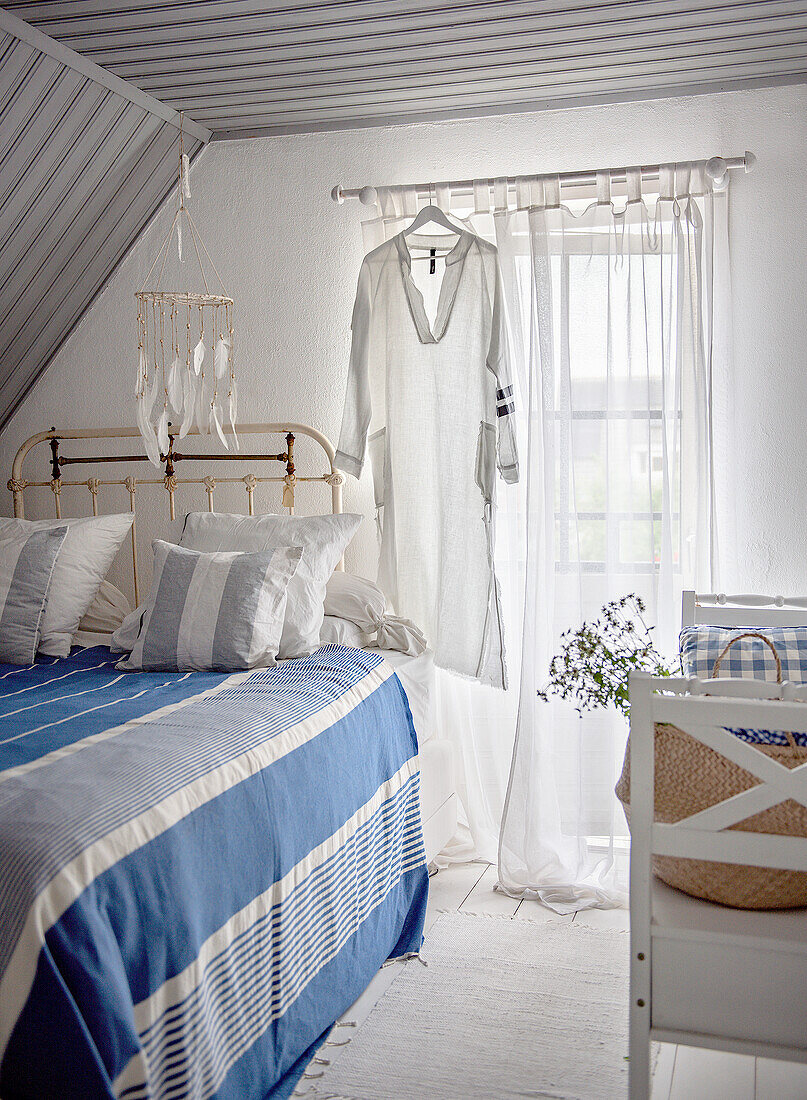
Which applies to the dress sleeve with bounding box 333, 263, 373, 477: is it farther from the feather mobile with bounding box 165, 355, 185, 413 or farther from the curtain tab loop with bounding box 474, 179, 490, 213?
the feather mobile with bounding box 165, 355, 185, 413

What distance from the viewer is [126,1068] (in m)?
1.33

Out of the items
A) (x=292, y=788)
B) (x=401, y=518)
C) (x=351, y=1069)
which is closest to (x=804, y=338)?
(x=401, y=518)

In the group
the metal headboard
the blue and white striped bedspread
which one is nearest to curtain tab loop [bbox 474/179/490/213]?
the metal headboard

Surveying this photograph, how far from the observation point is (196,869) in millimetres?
1567

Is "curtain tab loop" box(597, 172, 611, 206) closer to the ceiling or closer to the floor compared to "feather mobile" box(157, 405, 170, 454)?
closer to the ceiling

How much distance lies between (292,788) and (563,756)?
4.10 feet

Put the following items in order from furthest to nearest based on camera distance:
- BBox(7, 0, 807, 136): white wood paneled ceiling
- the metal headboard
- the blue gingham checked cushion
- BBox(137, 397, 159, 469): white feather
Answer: the metal headboard → BBox(137, 397, 159, 469): white feather → BBox(7, 0, 807, 136): white wood paneled ceiling → the blue gingham checked cushion

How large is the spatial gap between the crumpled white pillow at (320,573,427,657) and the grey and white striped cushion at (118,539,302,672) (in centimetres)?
29

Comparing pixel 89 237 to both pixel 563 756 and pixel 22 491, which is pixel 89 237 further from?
pixel 563 756

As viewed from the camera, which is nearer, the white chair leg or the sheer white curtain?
the white chair leg

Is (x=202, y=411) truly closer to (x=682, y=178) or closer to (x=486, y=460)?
(x=486, y=460)

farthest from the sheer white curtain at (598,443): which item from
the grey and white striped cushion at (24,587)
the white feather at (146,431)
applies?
the grey and white striped cushion at (24,587)

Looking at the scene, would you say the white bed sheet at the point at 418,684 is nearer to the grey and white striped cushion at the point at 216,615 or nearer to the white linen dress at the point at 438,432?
the white linen dress at the point at 438,432

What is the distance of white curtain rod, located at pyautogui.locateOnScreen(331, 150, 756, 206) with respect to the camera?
8.92 feet
